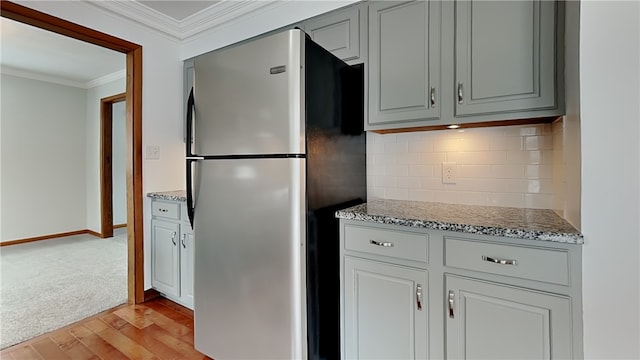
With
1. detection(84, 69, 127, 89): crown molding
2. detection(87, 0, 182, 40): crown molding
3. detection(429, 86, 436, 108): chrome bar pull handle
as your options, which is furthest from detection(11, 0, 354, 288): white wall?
detection(84, 69, 127, 89): crown molding

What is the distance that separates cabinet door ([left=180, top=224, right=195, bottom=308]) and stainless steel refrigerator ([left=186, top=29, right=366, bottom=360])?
550 mm

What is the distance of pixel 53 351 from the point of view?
185 cm

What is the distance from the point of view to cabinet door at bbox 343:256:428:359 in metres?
1.37

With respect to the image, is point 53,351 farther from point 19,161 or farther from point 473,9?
point 19,161

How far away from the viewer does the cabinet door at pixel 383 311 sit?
1369 millimetres

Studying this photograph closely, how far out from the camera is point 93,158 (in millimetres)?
4887

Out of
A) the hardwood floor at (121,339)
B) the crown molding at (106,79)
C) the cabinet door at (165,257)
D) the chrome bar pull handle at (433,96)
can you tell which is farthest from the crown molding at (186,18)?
the hardwood floor at (121,339)

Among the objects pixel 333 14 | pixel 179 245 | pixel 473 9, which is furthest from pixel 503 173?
pixel 179 245

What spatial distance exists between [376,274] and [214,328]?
95cm

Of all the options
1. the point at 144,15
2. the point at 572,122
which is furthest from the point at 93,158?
the point at 572,122

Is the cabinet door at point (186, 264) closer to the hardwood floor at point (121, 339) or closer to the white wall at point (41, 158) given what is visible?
the hardwood floor at point (121, 339)

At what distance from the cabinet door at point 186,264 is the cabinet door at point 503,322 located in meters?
1.76

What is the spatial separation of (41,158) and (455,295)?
564 centimetres

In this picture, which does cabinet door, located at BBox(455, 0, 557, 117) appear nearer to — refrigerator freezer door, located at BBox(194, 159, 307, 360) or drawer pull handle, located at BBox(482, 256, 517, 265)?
drawer pull handle, located at BBox(482, 256, 517, 265)
